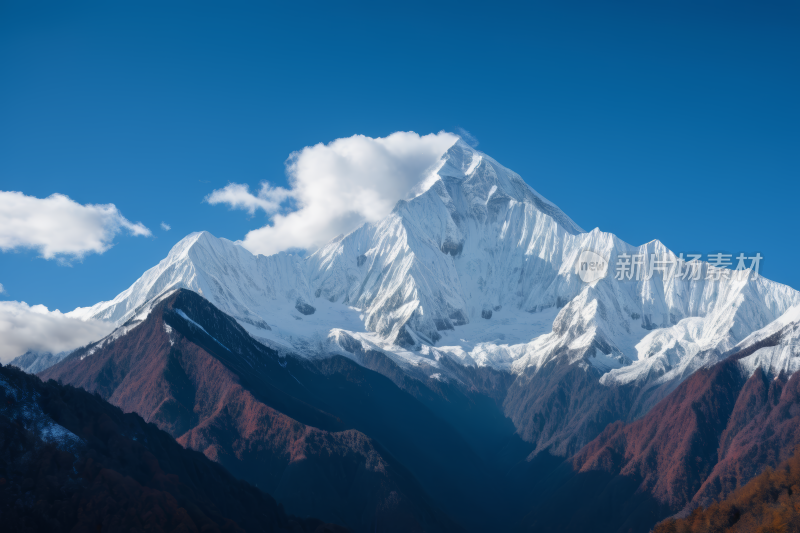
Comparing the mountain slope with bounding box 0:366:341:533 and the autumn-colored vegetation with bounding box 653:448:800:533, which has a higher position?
the autumn-colored vegetation with bounding box 653:448:800:533

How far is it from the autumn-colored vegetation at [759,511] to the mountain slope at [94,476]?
74.8m

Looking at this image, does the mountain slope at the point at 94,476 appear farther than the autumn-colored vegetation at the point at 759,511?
No

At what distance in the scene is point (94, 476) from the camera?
124 metres

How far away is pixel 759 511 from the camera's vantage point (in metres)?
139

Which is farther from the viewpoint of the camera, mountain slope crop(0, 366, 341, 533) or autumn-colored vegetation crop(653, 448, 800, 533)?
autumn-colored vegetation crop(653, 448, 800, 533)

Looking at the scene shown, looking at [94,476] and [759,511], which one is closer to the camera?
[94,476]

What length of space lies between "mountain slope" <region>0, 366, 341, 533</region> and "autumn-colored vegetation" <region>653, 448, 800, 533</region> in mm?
74809

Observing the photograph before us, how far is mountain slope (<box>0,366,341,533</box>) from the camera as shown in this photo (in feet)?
386

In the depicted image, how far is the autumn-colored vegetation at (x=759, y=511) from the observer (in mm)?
127812

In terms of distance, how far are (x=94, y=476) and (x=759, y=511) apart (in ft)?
395

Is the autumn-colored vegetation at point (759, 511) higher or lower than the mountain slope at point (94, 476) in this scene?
higher

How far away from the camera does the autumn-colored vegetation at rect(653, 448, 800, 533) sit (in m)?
128

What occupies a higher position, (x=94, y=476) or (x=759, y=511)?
(x=759, y=511)

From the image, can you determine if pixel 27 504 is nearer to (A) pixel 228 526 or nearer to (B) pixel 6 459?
(B) pixel 6 459
